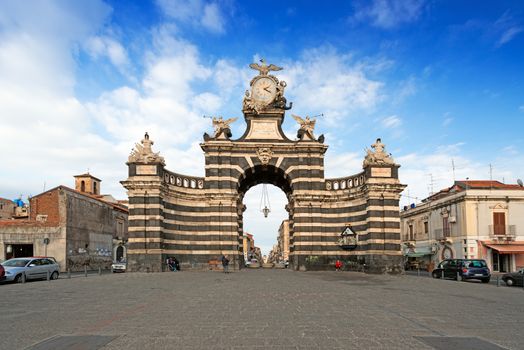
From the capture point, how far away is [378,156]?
38.0m

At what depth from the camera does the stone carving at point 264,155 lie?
40438mm

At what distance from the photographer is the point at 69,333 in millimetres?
10336

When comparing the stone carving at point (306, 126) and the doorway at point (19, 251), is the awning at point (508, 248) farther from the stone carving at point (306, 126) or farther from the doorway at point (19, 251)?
the doorway at point (19, 251)

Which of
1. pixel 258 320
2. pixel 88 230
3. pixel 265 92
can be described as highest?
pixel 265 92

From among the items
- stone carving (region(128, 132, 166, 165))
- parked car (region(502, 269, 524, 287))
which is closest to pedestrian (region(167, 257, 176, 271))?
stone carving (region(128, 132, 166, 165))

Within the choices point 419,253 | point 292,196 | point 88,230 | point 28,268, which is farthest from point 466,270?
point 88,230

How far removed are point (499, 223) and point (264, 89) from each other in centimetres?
2382

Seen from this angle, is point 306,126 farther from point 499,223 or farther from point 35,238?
point 35,238

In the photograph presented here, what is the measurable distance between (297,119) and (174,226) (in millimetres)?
14024

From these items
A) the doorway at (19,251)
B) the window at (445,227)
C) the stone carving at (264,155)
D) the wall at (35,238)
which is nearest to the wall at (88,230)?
the wall at (35,238)

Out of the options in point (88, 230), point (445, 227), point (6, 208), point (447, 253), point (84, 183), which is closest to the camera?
point (445, 227)

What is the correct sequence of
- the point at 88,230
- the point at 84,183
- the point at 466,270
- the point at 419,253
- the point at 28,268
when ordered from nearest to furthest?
1. the point at 28,268
2. the point at 466,270
3. the point at 88,230
4. the point at 419,253
5. the point at 84,183

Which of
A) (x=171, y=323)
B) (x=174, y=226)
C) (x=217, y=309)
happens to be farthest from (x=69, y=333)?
(x=174, y=226)

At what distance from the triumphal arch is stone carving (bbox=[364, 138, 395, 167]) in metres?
0.08
